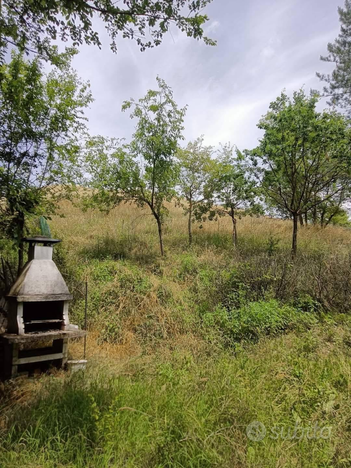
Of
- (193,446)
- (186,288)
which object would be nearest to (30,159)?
(186,288)

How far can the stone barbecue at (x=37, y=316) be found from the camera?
3072mm

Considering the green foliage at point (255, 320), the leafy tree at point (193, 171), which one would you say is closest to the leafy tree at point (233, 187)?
the leafy tree at point (193, 171)

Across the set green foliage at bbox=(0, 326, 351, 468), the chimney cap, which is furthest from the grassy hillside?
the chimney cap

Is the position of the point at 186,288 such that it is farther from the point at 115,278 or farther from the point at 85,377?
the point at 85,377

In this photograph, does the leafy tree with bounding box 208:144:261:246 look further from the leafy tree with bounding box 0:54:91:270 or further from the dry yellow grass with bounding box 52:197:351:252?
the leafy tree with bounding box 0:54:91:270

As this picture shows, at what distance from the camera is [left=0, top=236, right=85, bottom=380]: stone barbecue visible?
3.07 meters

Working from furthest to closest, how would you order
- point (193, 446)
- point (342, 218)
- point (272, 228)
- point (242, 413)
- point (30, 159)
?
1. point (342, 218)
2. point (272, 228)
3. point (30, 159)
4. point (242, 413)
5. point (193, 446)

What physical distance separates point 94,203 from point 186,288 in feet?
13.2

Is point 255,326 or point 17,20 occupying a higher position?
point 17,20

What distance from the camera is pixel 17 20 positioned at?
2646 mm

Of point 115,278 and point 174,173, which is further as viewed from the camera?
point 174,173

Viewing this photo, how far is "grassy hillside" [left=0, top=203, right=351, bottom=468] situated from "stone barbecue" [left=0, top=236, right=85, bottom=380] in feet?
0.93

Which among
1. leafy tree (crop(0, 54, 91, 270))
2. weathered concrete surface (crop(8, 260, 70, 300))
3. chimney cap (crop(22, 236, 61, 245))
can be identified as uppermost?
leafy tree (crop(0, 54, 91, 270))

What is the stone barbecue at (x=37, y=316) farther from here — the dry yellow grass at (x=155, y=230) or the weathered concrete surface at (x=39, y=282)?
the dry yellow grass at (x=155, y=230)
